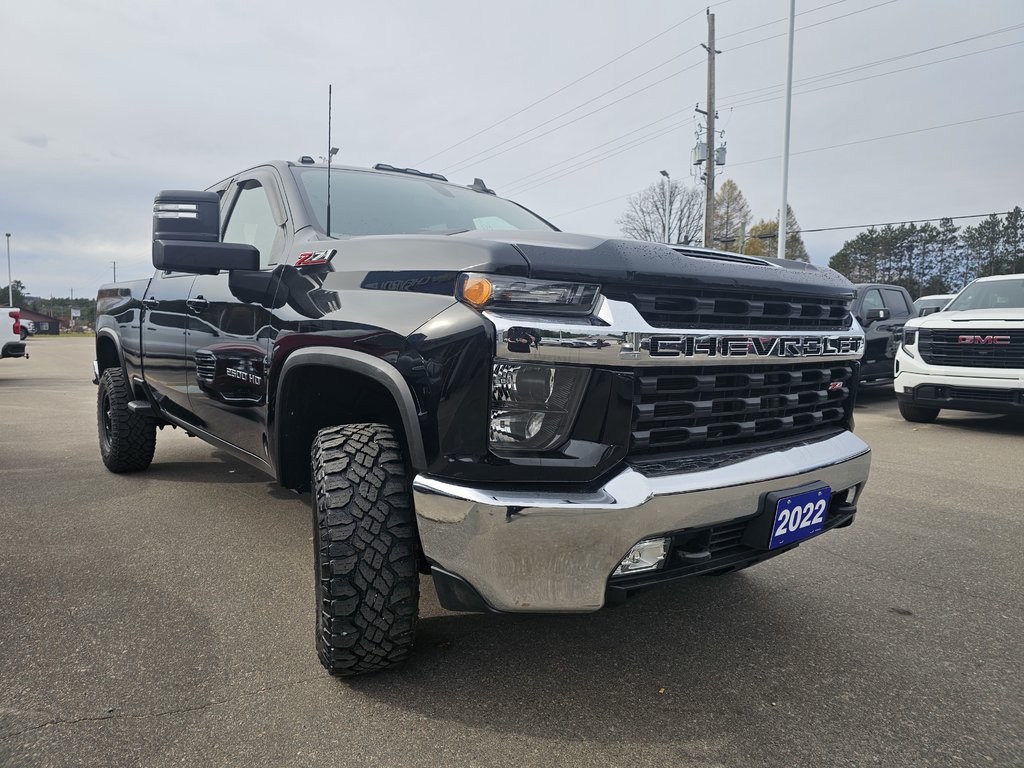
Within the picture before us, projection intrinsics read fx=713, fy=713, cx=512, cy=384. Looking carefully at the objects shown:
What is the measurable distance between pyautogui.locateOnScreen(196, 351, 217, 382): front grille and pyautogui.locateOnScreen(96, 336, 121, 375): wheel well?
1791 mm

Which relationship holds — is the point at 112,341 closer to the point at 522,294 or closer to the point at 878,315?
the point at 522,294

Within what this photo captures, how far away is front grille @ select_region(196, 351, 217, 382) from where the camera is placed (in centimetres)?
318

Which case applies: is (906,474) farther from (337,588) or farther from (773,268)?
(337,588)

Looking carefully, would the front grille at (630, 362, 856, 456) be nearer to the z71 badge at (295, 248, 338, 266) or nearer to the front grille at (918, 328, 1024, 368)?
the z71 badge at (295, 248, 338, 266)

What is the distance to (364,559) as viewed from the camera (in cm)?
199

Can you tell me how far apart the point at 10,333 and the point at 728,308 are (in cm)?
1246

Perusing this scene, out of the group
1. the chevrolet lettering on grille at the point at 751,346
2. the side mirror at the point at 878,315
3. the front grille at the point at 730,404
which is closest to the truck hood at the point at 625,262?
the chevrolet lettering on grille at the point at 751,346

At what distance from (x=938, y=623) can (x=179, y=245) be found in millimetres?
3066

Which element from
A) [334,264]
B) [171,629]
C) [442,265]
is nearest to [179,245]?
[334,264]

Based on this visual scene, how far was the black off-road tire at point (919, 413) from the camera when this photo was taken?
779cm

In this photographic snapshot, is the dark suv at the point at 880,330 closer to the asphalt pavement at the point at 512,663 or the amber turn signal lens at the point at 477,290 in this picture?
the asphalt pavement at the point at 512,663

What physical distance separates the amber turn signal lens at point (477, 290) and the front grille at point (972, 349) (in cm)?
682

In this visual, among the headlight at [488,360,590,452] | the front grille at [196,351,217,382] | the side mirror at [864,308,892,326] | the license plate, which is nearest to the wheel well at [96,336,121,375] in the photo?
the front grille at [196,351,217,382]

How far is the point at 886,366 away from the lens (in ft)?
33.0
